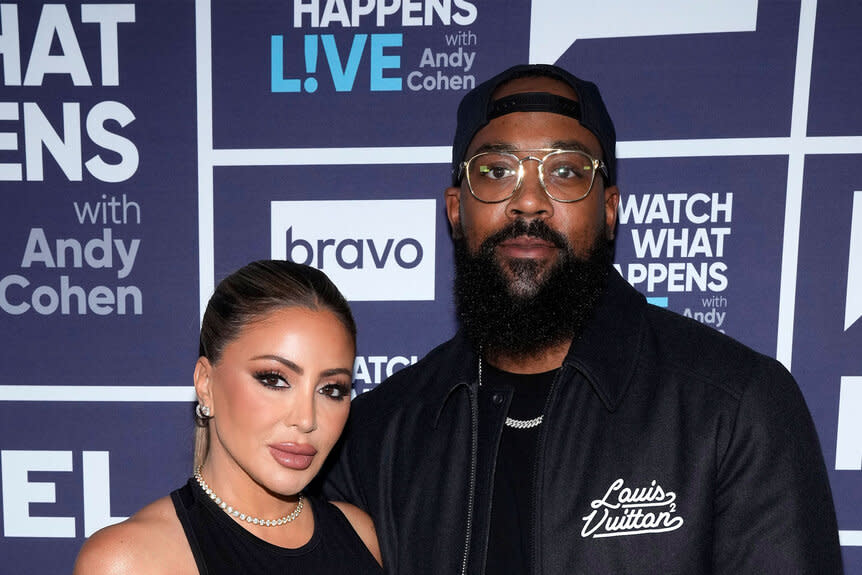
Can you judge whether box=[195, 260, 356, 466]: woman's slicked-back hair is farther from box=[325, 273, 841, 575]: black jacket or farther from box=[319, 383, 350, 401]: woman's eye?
box=[325, 273, 841, 575]: black jacket

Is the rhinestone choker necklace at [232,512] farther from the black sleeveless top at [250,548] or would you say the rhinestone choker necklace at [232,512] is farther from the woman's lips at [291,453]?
the woman's lips at [291,453]

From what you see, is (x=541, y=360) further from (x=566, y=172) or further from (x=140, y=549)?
(x=140, y=549)

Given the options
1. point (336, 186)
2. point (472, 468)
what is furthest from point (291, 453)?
point (336, 186)

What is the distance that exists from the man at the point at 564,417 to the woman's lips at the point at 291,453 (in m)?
0.38

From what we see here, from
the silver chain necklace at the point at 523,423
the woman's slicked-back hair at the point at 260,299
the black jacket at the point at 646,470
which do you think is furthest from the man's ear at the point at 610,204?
the woman's slicked-back hair at the point at 260,299

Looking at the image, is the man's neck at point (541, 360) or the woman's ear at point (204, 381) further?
the man's neck at point (541, 360)

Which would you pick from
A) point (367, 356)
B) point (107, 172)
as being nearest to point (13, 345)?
point (107, 172)

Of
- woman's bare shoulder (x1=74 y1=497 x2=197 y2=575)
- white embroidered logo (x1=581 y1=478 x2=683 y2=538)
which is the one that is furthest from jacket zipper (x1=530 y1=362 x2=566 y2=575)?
woman's bare shoulder (x1=74 y1=497 x2=197 y2=575)

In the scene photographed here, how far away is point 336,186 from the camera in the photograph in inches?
84.7

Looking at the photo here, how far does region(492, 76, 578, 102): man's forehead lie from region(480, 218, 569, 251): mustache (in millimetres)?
367

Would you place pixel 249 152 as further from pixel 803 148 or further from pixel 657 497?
pixel 803 148

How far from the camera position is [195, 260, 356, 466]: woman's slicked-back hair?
4.59ft

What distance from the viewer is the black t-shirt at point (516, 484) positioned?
4.85ft

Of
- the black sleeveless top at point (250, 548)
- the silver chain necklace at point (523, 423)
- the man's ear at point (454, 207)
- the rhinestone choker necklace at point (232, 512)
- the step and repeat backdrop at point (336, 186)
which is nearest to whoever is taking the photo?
the black sleeveless top at point (250, 548)
